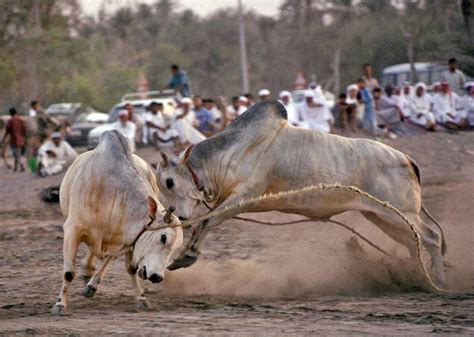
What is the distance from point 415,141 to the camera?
1759cm

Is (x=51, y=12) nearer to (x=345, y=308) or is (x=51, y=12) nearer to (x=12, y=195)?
(x=12, y=195)

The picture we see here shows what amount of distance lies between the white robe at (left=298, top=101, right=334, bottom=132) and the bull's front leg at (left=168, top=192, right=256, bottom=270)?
9.70 m

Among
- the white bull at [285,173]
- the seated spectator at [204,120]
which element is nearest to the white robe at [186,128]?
the seated spectator at [204,120]

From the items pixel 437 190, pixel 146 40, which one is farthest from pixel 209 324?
pixel 146 40

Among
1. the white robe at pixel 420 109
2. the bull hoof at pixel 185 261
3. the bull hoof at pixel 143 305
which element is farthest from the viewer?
the white robe at pixel 420 109

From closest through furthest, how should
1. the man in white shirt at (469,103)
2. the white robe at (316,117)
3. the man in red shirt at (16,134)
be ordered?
1. the white robe at (316,117)
2. the man in white shirt at (469,103)
3. the man in red shirt at (16,134)

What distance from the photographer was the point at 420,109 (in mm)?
19328

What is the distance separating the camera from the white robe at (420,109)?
19.2 metres

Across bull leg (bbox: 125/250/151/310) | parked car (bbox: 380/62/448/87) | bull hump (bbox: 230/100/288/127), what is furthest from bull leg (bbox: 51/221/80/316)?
parked car (bbox: 380/62/448/87)

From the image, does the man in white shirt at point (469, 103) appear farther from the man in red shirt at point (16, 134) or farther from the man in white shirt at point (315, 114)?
the man in red shirt at point (16, 134)

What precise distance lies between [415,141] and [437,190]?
3133mm

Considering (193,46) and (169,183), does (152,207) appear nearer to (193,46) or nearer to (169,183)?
(169,183)

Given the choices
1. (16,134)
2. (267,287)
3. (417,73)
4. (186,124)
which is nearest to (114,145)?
(267,287)

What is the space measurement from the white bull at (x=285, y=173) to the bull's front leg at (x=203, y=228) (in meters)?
0.01
